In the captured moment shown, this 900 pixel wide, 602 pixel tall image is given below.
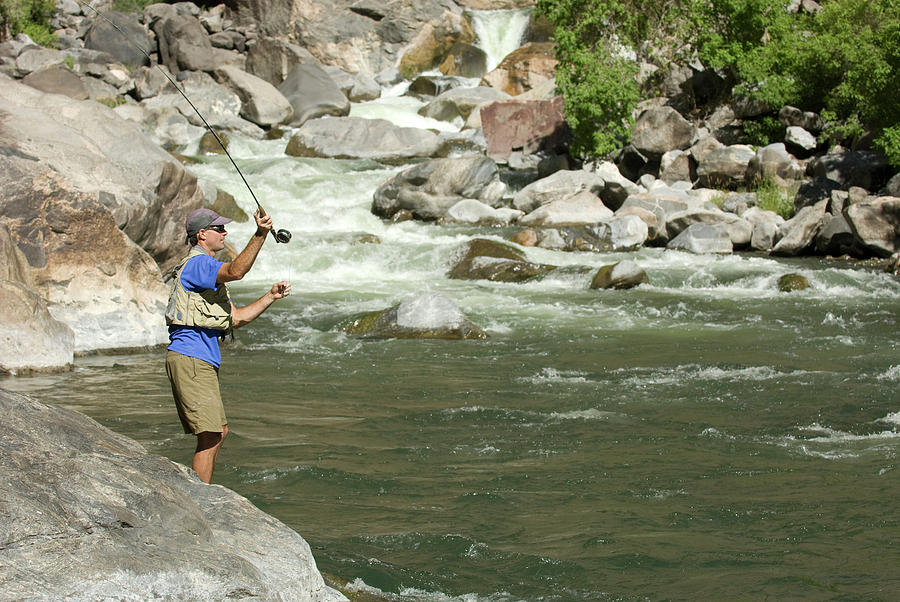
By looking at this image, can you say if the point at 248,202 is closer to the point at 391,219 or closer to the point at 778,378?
the point at 391,219

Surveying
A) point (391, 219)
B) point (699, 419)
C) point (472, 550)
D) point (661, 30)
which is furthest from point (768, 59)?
point (472, 550)

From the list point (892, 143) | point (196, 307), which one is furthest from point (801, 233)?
point (196, 307)

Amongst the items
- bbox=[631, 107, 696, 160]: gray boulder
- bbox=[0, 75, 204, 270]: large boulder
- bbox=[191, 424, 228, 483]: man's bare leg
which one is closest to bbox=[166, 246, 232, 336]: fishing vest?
bbox=[191, 424, 228, 483]: man's bare leg

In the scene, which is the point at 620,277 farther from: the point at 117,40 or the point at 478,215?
the point at 117,40

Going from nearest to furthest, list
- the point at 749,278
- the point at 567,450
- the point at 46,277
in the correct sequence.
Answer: the point at 567,450 → the point at 46,277 → the point at 749,278

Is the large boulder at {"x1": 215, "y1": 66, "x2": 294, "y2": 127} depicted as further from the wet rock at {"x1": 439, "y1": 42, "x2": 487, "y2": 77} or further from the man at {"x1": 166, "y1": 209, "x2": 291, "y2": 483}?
the man at {"x1": 166, "y1": 209, "x2": 291, "y2": 483}

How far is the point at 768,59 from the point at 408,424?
2230 cm

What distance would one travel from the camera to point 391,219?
72.0 feet

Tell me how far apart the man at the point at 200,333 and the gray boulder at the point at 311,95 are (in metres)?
26.9

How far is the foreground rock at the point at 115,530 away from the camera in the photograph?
2.93 m

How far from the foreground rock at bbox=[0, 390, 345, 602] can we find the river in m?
0.95

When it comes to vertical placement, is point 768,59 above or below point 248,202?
above

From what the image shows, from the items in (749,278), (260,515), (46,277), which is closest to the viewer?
(260,515)

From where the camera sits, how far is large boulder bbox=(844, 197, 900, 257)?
58.6 feet
